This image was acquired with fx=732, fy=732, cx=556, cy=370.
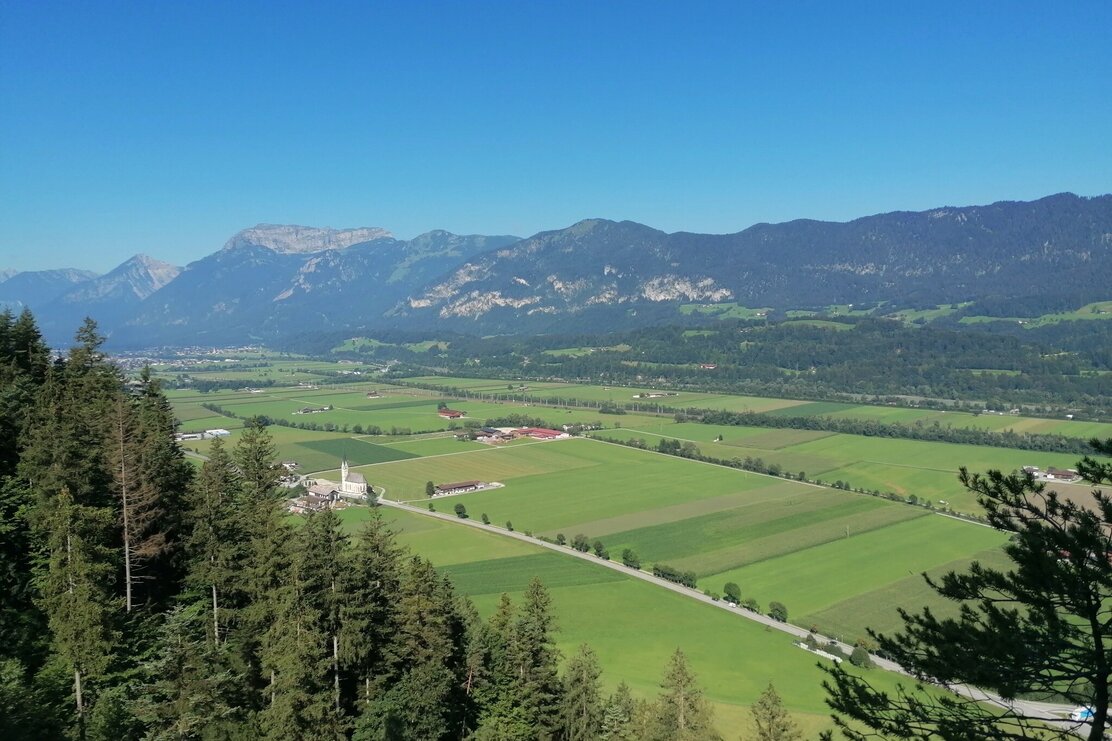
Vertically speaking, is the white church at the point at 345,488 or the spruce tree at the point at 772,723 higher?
the spruce tree at the point at 772,723

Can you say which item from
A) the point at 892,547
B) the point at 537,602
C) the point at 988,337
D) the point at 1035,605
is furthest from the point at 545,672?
the point at 988,337

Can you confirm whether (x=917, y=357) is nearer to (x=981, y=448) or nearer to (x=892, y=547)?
(x=981, y=448)

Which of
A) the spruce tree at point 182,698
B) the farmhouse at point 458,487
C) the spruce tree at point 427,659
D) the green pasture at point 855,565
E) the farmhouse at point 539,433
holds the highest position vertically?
the spruce tree at point 182,698

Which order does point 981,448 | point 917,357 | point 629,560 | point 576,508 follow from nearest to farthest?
point 629,560
point 576,508
point 981,448
point 917,357

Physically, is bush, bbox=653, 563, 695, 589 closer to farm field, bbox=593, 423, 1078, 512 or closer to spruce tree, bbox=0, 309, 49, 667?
farm field, bbox=593, 423, 1078, 512

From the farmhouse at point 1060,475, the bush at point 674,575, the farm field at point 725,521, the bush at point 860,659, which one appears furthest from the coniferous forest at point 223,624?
the farmhouse at point 1060,475

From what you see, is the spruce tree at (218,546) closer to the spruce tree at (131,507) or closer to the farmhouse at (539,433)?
the spruce tree at (131,507)
